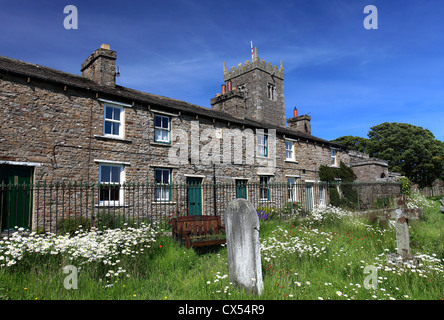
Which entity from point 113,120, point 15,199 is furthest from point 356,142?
point 15,199

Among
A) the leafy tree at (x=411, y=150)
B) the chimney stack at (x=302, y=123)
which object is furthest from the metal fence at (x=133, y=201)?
the leafy tree at (x=411, y=150)

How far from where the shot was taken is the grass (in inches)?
185

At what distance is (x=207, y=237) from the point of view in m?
8.41

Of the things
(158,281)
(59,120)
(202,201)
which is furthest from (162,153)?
(158,281)

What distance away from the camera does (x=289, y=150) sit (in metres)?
20.2

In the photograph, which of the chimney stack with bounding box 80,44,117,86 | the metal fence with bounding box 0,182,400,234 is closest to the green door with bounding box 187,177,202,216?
the metal fence with bounding box 0,182,400,234

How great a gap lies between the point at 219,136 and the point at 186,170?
2987 millimetres

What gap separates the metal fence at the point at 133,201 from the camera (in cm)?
993

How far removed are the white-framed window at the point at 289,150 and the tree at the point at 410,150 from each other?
23566 millimetres

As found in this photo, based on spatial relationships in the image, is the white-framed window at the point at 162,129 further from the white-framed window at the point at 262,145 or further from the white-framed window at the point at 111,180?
the white-framed window at the point at 262,145

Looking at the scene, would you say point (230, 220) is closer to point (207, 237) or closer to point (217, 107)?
point (207, 237)

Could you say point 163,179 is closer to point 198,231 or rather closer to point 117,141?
point 117,141

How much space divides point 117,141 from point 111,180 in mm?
1635
